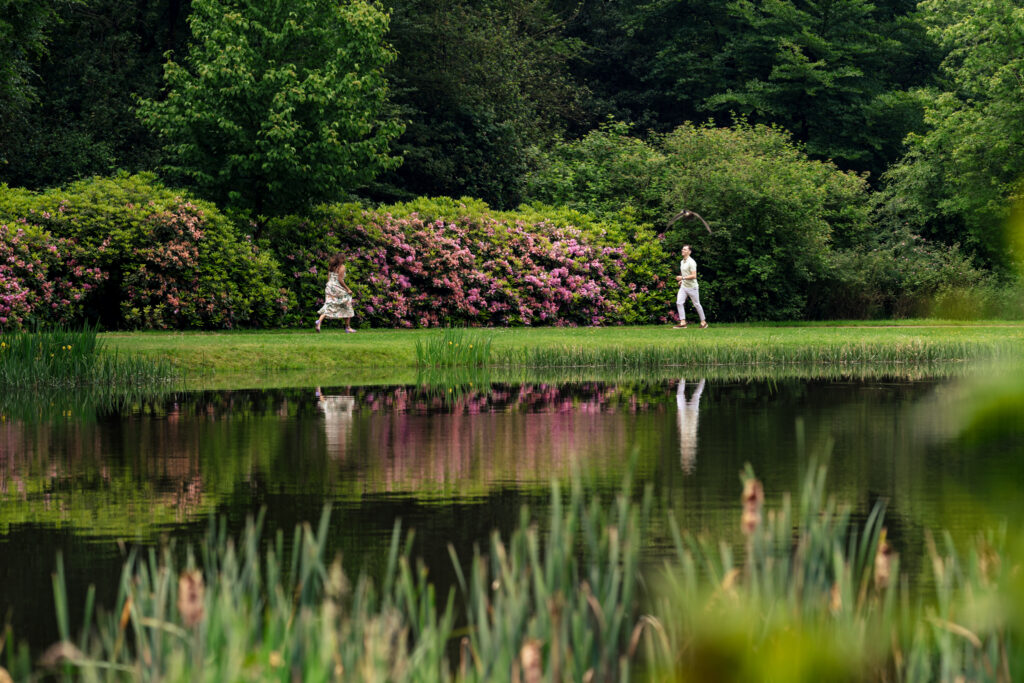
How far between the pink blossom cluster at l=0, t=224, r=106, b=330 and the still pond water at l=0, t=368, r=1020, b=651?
9316 millimetres

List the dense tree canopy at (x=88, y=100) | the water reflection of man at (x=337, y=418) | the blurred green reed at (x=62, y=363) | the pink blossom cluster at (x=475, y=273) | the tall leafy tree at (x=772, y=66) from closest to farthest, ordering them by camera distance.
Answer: the water reflection of man at (x=337, y=418) → the blurred green reed at (x=62, y=363) → the pink blossom cluster at (x=475, y=273) → the dense tree canopy at (x=88, y=100) → the tall leafy tree at (x=772, y=66)

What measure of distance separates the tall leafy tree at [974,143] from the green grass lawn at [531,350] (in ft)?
45.2

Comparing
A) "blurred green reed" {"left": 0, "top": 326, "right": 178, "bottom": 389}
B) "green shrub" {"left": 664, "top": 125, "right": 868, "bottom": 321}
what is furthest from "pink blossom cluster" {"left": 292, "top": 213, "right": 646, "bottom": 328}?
"blurred green reed" {"left": 0, "top": 326, "right": 178, "bottom": 389}

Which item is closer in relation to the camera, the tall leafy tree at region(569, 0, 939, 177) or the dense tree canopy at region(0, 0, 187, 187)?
the dense tree canopy at region(0, 0, 187, 187)

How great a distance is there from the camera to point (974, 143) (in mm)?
42625

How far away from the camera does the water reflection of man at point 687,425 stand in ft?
39.4

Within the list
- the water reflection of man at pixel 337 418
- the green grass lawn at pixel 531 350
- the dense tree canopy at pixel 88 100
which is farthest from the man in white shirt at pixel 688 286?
the dense tree canopy at pixel 88 100

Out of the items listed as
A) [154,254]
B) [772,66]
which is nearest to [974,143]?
[772,66]

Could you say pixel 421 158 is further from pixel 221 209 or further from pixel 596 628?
pixel 596 628

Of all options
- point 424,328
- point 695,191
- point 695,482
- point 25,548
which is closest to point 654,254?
point 695,191

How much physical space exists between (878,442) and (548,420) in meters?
3.60

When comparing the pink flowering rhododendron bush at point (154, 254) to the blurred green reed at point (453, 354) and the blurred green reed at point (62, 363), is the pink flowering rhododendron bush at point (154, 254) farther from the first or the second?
the blurred green reed at point (62, 363)

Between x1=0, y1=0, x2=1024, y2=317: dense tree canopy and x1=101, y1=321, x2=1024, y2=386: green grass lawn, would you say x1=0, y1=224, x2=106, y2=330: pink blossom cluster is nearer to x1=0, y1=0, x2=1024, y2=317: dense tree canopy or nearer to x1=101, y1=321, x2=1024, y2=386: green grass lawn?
x1=101, y1=321, x2=1024, y2=386: green grass lawn

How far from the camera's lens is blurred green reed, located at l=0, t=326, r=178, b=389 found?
19.6 metres
